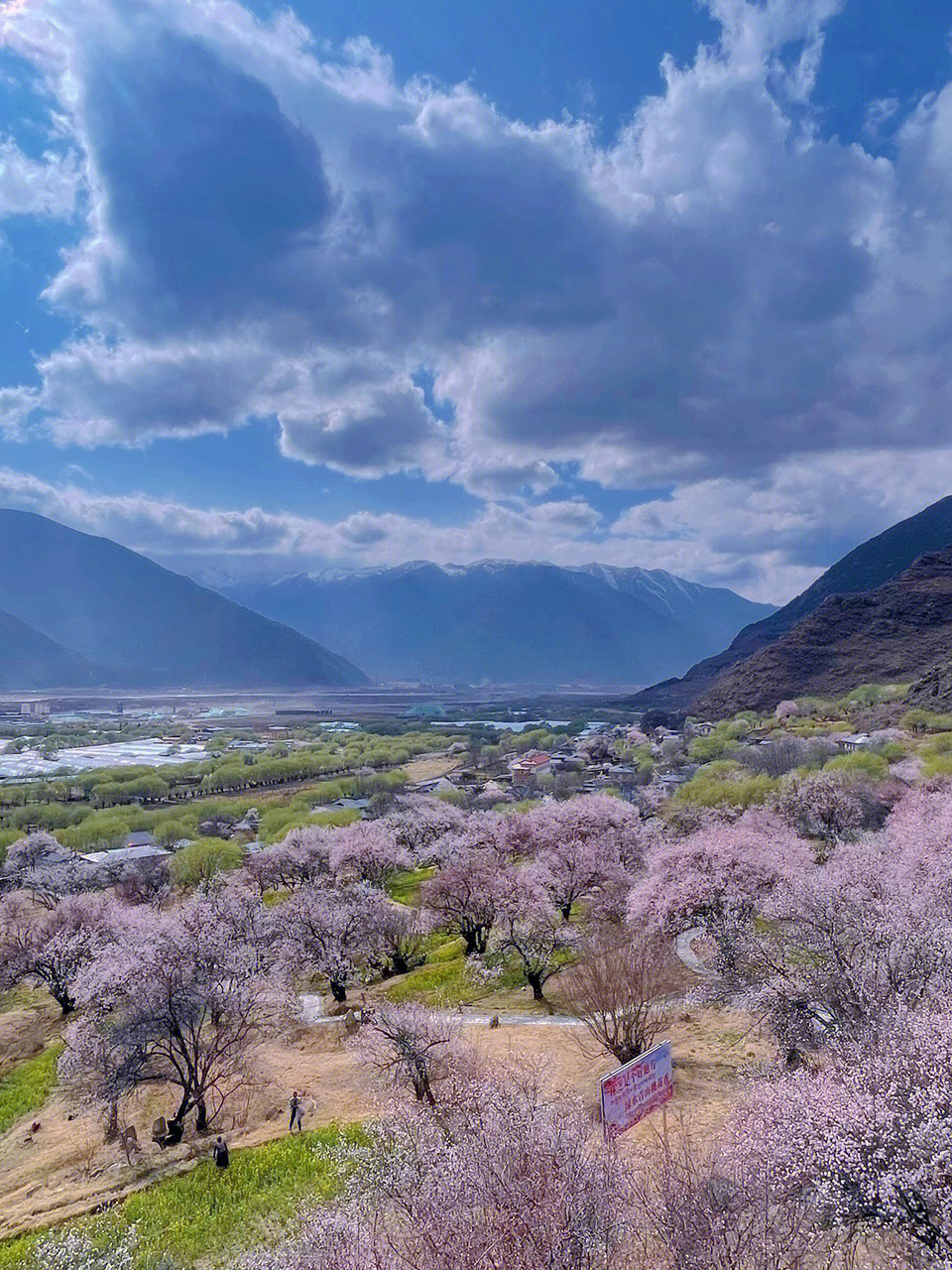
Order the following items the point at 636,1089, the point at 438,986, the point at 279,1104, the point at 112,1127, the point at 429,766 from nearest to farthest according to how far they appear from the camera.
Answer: the point at 636,1089
the point at 112,1127
the point at 279,1104
the point at 438,986
the point at 429,766

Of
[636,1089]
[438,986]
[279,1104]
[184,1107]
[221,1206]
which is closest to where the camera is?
[636,1089]

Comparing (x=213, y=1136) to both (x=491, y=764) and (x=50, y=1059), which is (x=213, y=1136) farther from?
(x=491, y=764)

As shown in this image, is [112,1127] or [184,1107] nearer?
[184,1107]

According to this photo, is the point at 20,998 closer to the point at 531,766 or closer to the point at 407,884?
the point at 407,884

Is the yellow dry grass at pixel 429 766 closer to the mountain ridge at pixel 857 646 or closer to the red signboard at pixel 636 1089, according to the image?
the mountain ridge at pixel 857 646

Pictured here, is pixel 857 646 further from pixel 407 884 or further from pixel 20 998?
pixel 20 998

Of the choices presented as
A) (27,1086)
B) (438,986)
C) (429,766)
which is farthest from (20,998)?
(429,766)

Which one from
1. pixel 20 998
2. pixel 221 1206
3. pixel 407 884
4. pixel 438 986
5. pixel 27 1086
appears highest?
pixel 221 1206

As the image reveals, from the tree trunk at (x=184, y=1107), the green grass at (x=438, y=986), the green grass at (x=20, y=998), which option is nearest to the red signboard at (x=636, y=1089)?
the green grass at (x=438, y=986)

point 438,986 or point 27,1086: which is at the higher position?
point 438,986

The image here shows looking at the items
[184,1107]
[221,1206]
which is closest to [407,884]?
[184,1107]
